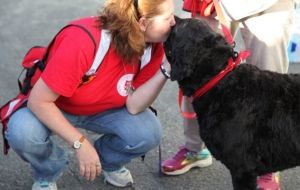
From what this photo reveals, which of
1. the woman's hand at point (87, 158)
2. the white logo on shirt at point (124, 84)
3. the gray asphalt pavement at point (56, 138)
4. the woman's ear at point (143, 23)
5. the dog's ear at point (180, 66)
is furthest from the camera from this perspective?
the gray asphalt pavement at point (56, 138)

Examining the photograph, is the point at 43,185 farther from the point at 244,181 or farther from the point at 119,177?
the point at 244,181

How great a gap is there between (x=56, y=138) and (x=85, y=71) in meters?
1.13

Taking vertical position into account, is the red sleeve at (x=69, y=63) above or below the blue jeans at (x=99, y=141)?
above

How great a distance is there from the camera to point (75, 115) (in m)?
3.02

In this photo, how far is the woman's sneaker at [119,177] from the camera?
3229 mm

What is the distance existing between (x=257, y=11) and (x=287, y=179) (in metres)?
1.07

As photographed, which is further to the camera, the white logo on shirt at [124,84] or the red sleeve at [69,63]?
the white logo on shirt at [124,84]

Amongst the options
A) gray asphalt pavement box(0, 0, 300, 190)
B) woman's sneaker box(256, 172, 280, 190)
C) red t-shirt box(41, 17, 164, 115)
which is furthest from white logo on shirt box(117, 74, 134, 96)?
woman's sneaker box(256, 172, 280, 190)

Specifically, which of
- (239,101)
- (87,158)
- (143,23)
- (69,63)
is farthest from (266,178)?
(69,63)

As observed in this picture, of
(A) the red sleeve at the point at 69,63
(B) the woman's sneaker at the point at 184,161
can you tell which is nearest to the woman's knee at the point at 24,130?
(A) the red sleeve at the point at 69,63

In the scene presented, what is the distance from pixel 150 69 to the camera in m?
3.01

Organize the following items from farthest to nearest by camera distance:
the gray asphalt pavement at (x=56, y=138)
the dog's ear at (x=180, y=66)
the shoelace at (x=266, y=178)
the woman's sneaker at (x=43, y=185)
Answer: the gray asphalt pavement at (x=56, y=138) → the shoelace at (x=266, y=178) → the woman's sneaker at (x=43, y=185) → the dog's ear at (x=180, y=66)

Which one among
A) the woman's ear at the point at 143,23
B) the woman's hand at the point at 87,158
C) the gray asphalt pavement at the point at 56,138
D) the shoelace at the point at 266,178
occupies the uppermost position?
the woman's ear at the point at 143,23

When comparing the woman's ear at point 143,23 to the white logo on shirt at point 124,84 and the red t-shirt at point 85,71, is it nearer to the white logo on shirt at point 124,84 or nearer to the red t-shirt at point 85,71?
the red t-shirt at point 85,71
